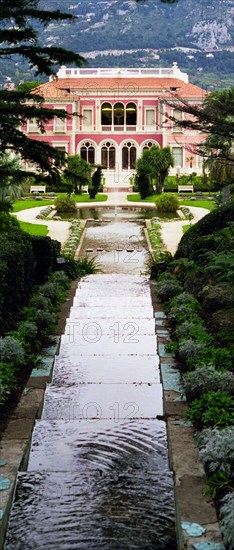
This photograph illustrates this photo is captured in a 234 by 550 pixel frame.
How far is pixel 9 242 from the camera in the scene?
480 inches

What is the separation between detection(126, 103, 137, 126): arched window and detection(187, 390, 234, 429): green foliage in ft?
170

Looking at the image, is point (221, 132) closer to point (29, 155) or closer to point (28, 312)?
point (28, 312)

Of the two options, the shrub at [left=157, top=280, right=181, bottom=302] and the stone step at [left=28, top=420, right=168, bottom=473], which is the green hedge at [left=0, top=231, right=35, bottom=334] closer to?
the shrub at [left=157, top=280, right=181, bottom=302]

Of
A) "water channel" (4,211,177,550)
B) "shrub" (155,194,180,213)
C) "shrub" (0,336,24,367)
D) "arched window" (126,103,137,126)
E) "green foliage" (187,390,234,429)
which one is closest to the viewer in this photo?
"water channel" (4,211,177,550)

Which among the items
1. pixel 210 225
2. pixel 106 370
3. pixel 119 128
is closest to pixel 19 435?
pixel 106 370

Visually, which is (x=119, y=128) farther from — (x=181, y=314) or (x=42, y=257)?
(x=181, y=314)

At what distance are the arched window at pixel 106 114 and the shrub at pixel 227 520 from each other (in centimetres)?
5397

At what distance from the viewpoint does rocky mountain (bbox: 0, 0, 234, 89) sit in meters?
135

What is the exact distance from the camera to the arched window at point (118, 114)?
57.7m

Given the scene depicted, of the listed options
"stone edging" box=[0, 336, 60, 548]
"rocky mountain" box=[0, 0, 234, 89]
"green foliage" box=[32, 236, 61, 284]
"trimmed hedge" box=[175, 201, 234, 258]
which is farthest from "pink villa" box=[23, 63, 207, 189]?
"rocky mountain" box=[0, 0, 234, 89]

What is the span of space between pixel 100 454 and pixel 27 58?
840cm

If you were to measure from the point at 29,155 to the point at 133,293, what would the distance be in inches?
110

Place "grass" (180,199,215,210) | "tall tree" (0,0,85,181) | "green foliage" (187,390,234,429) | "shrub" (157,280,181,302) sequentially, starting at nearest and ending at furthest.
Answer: "green foliage" (187,390,234,429)
"tall tree" (0,0,85,181)
"shrub" (157,280,181,302)
"grass" (180,199,215,210)

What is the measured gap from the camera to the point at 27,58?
1323cm
